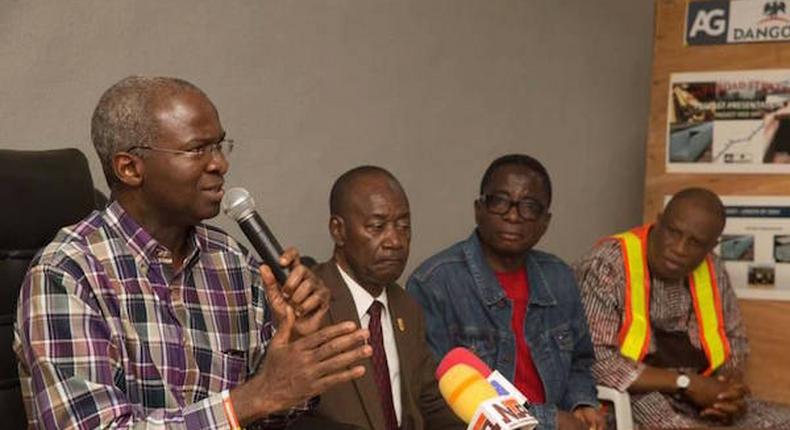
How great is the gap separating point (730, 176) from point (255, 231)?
266cm

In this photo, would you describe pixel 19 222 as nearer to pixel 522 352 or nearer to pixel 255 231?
pixel 255 231

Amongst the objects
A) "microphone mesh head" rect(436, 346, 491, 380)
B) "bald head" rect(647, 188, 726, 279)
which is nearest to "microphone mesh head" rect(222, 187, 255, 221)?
"microphone mesh head" rect(436, 346, 491, 380)

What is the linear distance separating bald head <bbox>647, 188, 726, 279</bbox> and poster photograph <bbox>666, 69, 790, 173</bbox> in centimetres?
52

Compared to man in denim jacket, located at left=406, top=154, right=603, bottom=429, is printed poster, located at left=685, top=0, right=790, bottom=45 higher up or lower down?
higher up

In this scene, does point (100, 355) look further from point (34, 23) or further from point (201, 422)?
point (34, 23)

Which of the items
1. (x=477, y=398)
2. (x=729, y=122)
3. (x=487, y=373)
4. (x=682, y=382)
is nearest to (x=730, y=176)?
(x=729, y=122)

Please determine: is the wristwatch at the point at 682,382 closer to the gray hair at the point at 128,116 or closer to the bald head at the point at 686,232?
the bald head at the point at 686,232

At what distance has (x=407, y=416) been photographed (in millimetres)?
2465

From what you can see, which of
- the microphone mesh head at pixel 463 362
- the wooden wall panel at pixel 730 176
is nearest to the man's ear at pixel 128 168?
the microphone mesh head at pixel 463 362

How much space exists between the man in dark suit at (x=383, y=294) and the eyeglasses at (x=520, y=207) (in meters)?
0.48

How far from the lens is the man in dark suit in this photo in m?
2.47

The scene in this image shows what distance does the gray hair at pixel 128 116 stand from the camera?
1.79m

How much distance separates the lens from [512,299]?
299cm

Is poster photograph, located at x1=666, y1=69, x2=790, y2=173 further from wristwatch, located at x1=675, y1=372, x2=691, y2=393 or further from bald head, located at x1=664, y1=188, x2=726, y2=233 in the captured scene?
wristwatch, located at x1=675, y1=372, x2=691, y2=393
